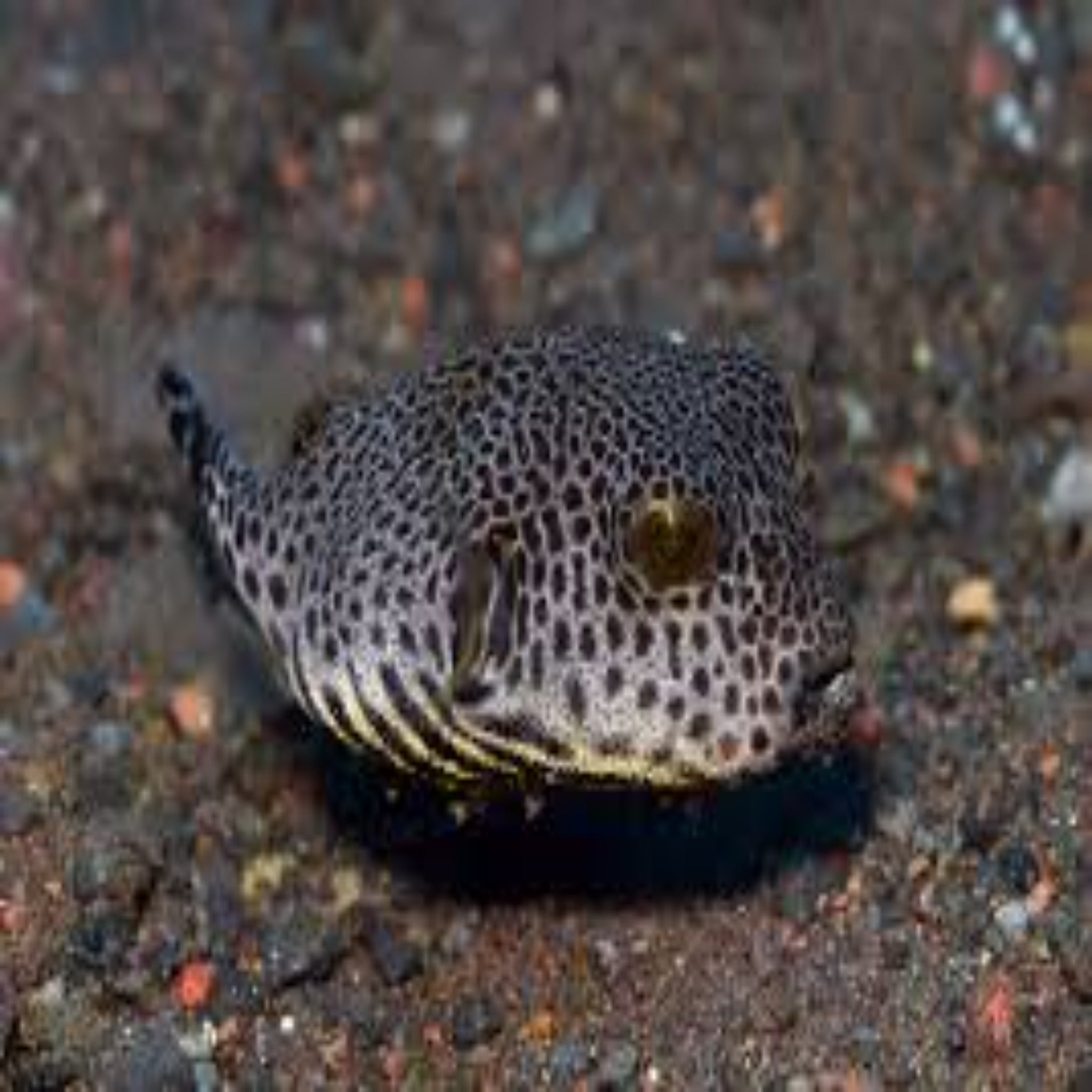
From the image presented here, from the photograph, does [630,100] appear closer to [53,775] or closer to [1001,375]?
[1001,375]

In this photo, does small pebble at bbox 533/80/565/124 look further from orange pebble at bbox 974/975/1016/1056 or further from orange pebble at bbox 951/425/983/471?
orange pebble at bbox 974/975/1016/1056

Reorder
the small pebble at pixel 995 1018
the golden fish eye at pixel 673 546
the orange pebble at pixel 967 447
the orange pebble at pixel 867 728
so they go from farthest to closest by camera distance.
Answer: the orange pebble at pixel 967 447
the orange pebble at pixel 867 728
the small pebble at pixel 995 1018
the golden fish eye at pixel 673 546

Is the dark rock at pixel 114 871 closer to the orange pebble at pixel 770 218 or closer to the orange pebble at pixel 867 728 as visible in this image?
the orange pebble at pixel 867 728

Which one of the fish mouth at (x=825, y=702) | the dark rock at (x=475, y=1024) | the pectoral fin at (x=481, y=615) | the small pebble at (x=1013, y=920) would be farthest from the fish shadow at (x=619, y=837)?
the pectoral fin at (x=481, y=615)

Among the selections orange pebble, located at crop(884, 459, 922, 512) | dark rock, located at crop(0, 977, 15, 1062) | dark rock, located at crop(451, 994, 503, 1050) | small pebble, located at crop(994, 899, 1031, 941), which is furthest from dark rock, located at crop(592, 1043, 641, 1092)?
orange pebble, located at crop(884, 459, 922, 512)

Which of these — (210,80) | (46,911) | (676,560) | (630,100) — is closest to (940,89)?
(630,100)

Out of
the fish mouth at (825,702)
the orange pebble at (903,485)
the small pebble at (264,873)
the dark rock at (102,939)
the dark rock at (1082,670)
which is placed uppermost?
the fish mouth at (825,702)

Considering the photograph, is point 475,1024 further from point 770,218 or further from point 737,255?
point 770,218
